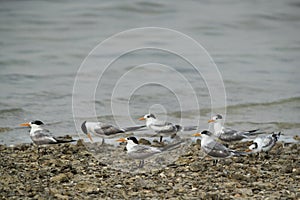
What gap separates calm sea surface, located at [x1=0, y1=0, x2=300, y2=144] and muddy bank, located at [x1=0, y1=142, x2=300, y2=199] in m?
1.60

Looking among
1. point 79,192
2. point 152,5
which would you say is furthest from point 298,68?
point 79,192

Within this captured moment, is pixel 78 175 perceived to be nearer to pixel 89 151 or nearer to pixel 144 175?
pixel 144 175

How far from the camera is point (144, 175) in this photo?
6684 millimetres

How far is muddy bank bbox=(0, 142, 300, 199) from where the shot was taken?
5.89 metres

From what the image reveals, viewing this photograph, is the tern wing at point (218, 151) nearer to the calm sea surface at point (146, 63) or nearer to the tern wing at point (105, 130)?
the tern wing at point (105, 130)

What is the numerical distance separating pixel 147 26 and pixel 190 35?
5.75 ft

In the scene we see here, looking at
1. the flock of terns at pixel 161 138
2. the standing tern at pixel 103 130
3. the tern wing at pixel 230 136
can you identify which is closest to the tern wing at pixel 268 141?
the flock of terns at pixel 161 138

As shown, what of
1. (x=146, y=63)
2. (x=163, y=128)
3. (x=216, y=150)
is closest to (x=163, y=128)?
(x=163, y=128)

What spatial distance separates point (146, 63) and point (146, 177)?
27.7 feet

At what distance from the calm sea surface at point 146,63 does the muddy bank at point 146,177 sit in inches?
63.2

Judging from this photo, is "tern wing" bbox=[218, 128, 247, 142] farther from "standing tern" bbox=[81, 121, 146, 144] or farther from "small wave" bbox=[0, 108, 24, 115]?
"small wave" bbox=[0, 108, 24, 115]

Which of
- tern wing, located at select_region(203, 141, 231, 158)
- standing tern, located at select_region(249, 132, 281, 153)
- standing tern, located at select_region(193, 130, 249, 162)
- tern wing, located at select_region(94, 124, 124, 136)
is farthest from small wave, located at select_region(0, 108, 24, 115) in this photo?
standing tern, located at select_region(249, 132, 281, 153)

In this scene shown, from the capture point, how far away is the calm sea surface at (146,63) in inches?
419

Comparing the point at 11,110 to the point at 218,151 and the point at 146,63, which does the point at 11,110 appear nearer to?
the point at 218,151
